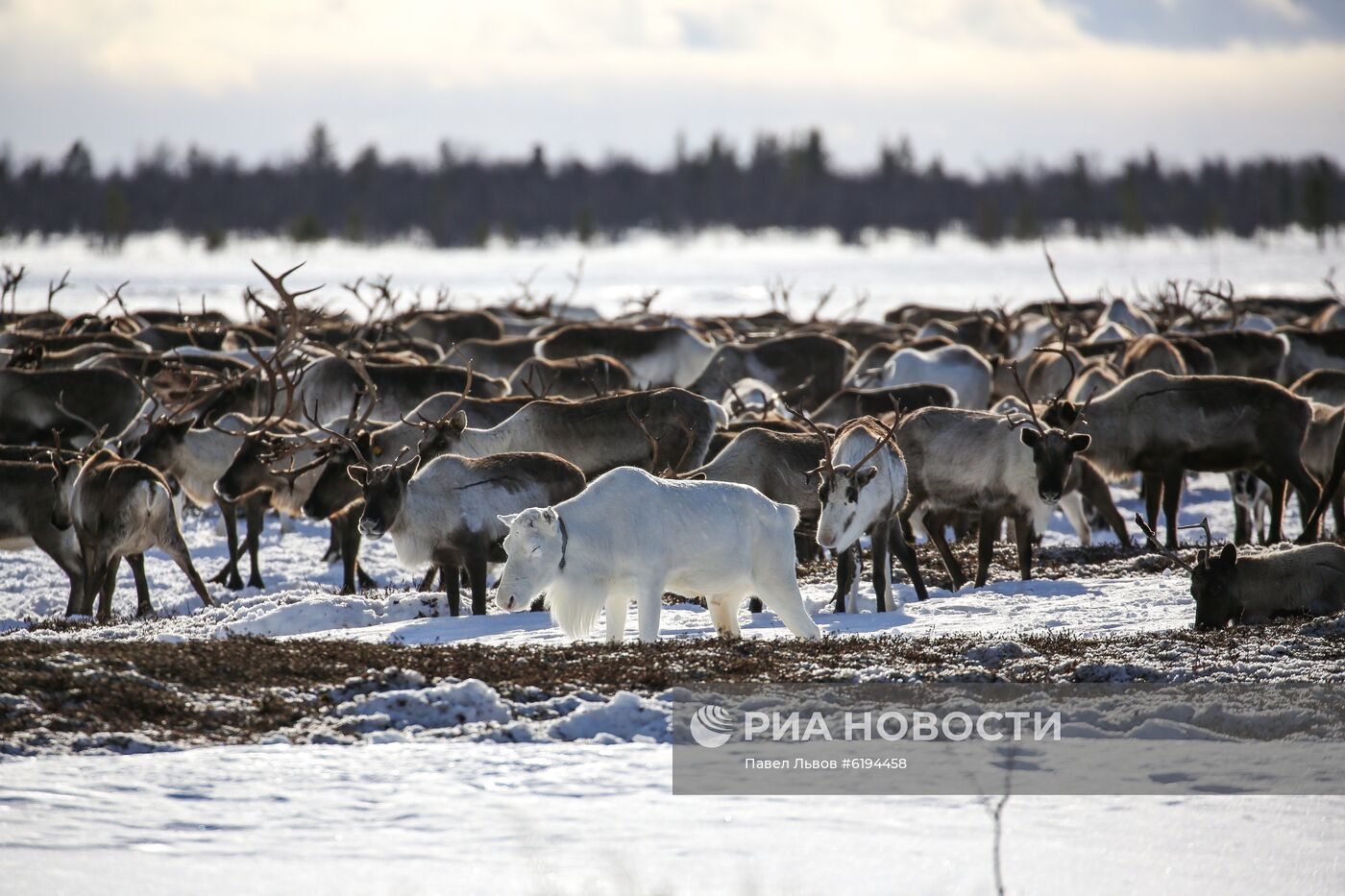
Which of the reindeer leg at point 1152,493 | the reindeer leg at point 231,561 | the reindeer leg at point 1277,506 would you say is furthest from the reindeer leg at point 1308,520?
the reindeer leg at point 231,561

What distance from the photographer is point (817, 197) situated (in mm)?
94500

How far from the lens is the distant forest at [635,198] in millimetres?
83625

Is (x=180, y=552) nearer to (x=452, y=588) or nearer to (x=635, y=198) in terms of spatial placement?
(x=452, y=588)

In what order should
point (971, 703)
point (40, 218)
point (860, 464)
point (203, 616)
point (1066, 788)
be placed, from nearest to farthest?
point (1066, 788), point (971, 703), point (860, 464), point (203, 616), point (40, 218)

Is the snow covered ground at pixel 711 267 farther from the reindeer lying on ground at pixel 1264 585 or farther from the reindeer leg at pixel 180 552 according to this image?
the reindeer lying on ground at pixel 1264 585

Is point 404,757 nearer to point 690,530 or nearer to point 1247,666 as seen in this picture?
point 690,530

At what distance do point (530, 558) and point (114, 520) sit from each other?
12.6ft

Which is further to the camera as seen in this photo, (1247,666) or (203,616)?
(203,616)

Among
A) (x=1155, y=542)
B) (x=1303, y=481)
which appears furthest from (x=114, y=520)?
(x=1303, y=481)

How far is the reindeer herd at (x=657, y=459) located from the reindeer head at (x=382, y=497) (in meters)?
0.02

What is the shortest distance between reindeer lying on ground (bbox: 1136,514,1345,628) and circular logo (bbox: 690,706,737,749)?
3.14 metres

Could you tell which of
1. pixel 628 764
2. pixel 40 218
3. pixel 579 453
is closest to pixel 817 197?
pixel 40 218

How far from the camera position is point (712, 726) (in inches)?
205

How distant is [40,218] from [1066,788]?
277ft
